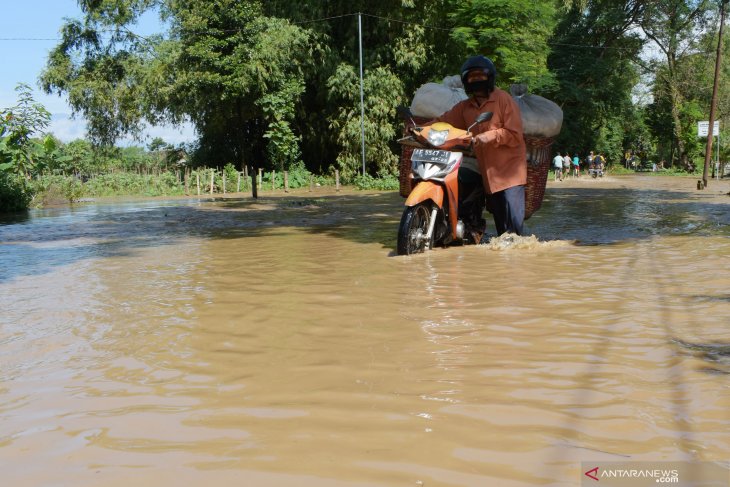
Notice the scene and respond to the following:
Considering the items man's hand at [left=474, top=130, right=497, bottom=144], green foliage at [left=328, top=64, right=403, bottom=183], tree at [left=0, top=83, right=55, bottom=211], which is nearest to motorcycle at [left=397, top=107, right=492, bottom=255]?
man's hand at [left=474, top=130, right=497, bottom=144]

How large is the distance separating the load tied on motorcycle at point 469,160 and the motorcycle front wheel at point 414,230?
1 cm

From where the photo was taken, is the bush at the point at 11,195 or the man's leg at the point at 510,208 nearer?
the man's leg at the point at 510,208

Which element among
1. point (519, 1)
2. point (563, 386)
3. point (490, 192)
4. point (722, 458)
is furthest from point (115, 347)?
point (519, 1)

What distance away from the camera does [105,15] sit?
34750mm

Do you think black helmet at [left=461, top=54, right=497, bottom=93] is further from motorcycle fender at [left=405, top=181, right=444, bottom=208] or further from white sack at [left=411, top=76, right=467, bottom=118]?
motorcycle fender at [left=405, top=181, right=444, bottom=208]

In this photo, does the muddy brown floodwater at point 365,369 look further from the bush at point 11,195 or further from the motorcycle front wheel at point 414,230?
the bush at point 11,195

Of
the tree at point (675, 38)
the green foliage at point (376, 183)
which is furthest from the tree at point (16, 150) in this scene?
the tree at point (675, 38)

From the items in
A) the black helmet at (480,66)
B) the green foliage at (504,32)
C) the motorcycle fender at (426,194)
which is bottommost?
the motorcycle fender at (426,194)

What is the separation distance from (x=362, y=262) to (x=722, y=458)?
5.46 m

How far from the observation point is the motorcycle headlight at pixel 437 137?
25.4ft

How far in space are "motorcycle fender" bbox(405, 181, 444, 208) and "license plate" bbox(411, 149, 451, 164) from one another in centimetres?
Answer: 25

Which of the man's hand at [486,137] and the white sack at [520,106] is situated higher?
the white sack at [520,106]

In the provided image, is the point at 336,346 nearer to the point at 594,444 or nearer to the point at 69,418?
the point at 69,418

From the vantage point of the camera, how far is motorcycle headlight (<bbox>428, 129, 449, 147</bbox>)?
775cm
